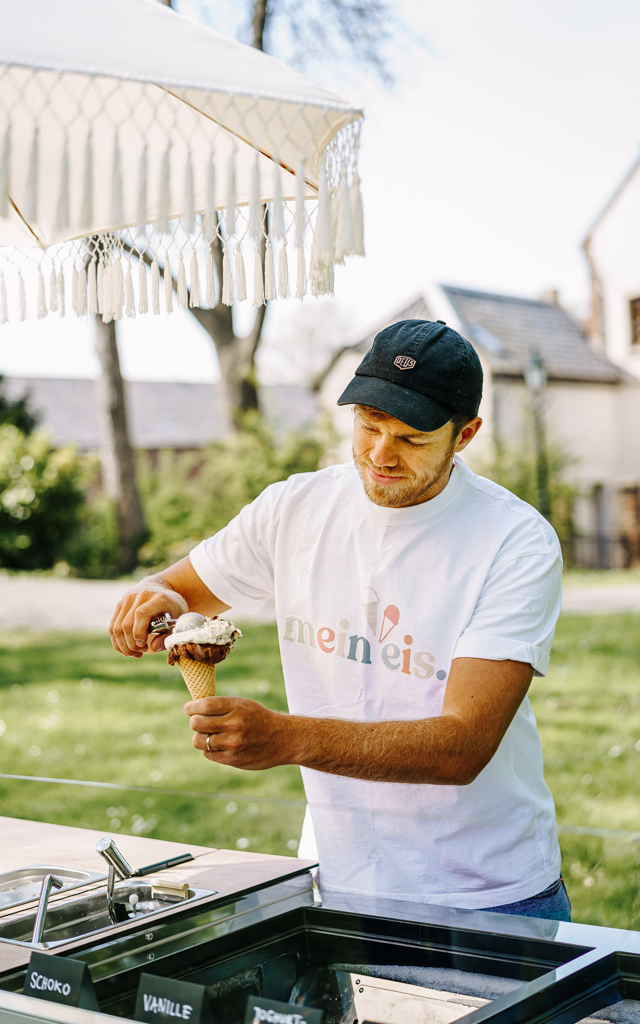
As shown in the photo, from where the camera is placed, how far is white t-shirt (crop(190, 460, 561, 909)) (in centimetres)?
183

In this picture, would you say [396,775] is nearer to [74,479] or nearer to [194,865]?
[194,865]

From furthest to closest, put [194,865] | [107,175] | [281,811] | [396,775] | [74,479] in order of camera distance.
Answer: [74,479]
[281,811]
[107,175]
[194,865]
[396,775]

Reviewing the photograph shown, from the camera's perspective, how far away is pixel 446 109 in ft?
57.3

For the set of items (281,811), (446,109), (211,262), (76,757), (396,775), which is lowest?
(76,757)

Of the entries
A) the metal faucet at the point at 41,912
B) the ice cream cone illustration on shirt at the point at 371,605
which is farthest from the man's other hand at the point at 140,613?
the metal faucet at the point at 41,912

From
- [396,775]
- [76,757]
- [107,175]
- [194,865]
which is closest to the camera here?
[396,775]

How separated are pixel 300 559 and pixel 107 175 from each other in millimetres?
879

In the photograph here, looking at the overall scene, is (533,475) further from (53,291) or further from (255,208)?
(255,208)

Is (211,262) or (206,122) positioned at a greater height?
(206,122)

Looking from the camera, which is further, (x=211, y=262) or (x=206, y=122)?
(x=206, y=122)

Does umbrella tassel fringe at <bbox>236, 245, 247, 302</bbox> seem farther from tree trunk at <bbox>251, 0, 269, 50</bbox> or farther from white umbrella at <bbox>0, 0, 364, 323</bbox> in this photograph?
tree trunk at <bbox>251, 0, 269, 50</bbox>

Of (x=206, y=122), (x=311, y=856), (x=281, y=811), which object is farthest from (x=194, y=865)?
(x=206, y=122)

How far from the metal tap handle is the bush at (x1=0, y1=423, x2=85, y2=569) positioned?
13962mm

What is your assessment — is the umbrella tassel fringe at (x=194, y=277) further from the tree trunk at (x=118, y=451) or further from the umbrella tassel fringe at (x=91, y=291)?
the tree trunk at (x=118, y=451)
